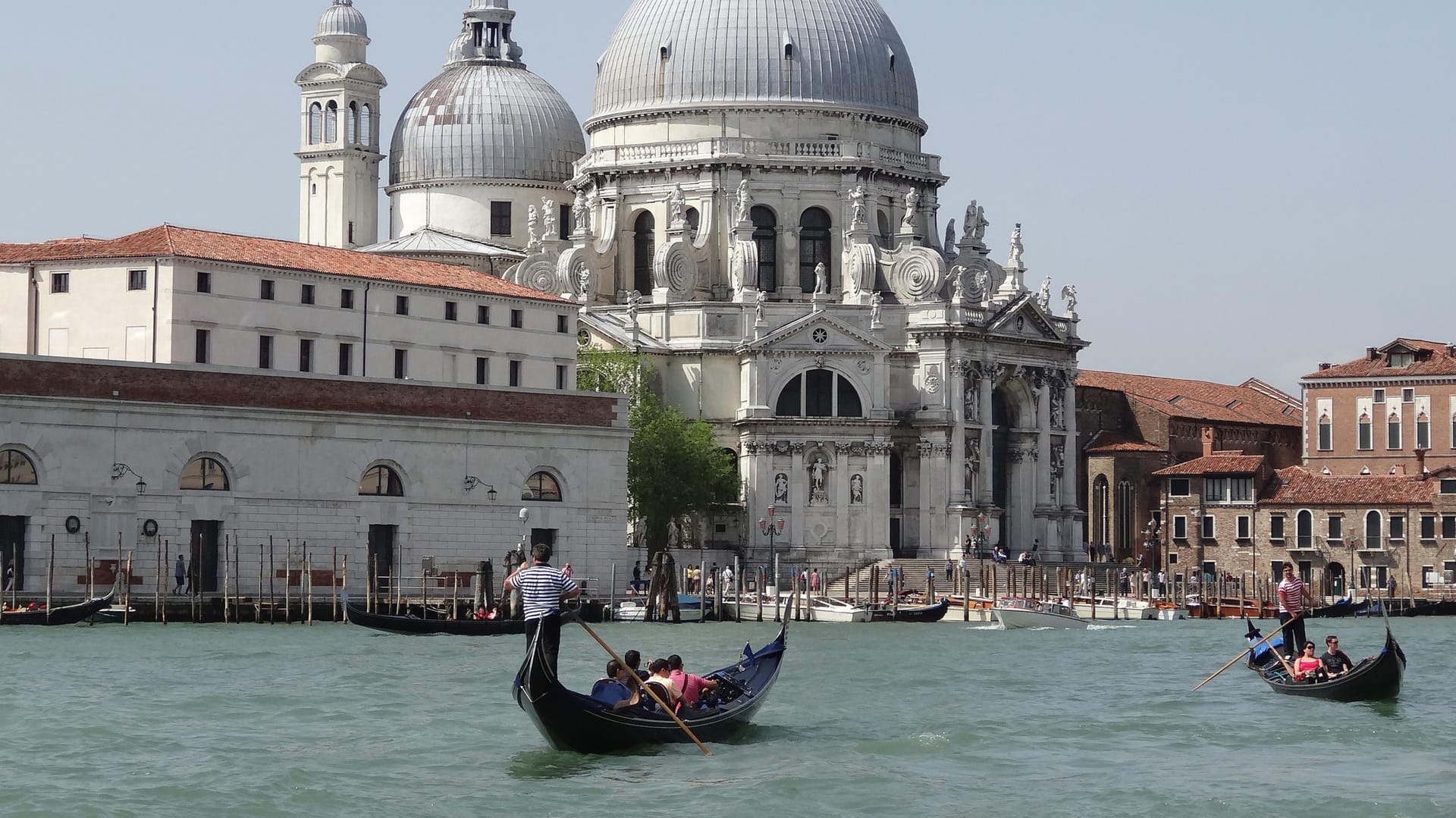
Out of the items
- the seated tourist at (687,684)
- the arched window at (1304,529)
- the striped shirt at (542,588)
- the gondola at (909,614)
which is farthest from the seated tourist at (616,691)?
the arched window at (1304,529)

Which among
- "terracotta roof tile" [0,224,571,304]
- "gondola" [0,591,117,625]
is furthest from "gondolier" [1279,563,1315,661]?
"terracotta roof tile" [0,224,571,304]

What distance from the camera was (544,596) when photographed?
881 inches

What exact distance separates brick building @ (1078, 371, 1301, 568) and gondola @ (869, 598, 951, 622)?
1970 cm

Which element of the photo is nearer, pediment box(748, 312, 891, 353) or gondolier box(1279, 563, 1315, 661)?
gondolier box(1279, 563, 1315, 661)

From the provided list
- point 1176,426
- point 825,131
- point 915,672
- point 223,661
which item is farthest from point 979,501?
point 223,661

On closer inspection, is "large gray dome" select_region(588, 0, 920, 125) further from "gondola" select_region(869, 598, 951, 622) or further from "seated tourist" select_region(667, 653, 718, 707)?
"seated tourist" select_region(667, 653, 718, 707)

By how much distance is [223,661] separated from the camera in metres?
32.6

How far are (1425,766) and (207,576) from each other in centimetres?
2379

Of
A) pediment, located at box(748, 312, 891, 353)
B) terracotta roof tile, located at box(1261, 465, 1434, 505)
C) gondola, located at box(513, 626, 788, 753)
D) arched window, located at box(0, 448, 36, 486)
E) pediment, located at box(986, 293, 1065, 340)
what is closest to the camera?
gondola, located at box(513, 626, 788, 753)

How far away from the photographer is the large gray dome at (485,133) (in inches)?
2596

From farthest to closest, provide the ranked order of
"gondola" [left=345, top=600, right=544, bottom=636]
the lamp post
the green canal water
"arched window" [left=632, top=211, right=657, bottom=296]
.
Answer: "arched window" [left=632, top=211, right=657, bottom=296] → the lamp post → "gondola" [left=345, top=600, right=544, bottom=636] → the green canal water

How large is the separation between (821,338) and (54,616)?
23.3 metres

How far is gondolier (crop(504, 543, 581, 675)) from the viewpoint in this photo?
73.2 ft

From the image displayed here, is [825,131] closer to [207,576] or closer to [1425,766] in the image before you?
[207,576]
